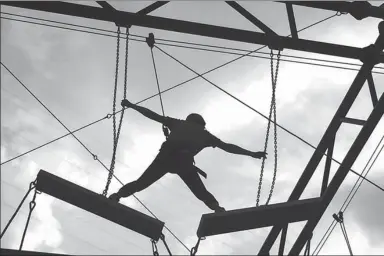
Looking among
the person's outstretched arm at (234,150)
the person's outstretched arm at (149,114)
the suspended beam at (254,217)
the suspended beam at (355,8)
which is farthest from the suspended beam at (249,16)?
the suspended beam at (254,217)

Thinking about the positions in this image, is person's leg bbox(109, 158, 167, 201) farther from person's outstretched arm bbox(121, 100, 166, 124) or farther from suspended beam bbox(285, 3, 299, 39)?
suspended beam bbox(285, 3, 299, 39)

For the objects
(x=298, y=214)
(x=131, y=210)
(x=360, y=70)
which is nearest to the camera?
(x=131, y=210)

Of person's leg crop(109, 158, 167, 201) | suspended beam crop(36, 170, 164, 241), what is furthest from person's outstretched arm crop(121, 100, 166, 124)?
suspended beam crop(36, 170, 164, 241)

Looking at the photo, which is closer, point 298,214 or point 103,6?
point 298,214

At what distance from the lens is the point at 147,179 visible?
17.7 ft

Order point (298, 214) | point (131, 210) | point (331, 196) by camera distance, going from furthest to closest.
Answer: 1. point (331, 196)
2. point (298, 214)
3. point (131, 210)

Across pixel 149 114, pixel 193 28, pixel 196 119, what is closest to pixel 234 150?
pixel 196 119

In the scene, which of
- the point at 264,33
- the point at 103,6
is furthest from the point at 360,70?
the point at 103,6

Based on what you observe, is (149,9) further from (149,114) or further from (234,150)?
(234,150)

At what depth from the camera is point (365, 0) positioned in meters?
5.74

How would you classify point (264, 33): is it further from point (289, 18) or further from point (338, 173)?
point (338, 173)

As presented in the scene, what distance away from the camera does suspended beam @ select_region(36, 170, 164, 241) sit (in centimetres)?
459

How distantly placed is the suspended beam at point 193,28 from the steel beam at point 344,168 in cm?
77

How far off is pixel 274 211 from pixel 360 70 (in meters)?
2.16
